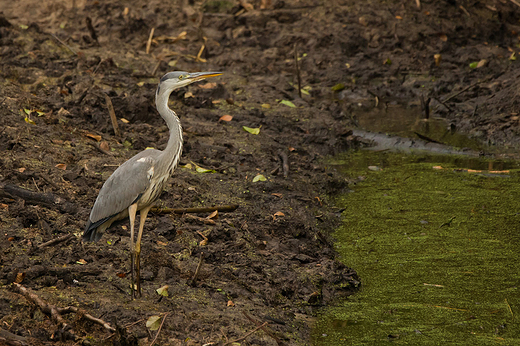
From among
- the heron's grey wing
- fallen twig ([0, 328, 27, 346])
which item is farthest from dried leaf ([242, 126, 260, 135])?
fallen twig ([0, 328, 27, 346])

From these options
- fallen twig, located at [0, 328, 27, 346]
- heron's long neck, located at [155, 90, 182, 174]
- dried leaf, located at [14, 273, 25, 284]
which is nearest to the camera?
fallen twig, located at [0, 328, 27, 346]

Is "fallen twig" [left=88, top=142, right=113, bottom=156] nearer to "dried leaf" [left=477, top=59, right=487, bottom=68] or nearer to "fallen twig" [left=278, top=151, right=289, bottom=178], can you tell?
"fallen twig" [left=278, top=151, right=289, bottom=178]

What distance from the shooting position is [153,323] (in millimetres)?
3947

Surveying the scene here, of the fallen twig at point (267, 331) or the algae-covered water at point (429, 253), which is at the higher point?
the fallen twig at point (267, 331)

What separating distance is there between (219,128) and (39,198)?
365 cm

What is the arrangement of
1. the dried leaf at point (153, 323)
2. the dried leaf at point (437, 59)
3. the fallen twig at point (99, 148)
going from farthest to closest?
the dried leaf at point (437, 59)
the fallen twig at point (99, 148)
the dried leaf at point (153, 323)

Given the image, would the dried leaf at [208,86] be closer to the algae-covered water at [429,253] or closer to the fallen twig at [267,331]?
the algae-covered water at [429,253]

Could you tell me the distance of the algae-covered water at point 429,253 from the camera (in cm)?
450

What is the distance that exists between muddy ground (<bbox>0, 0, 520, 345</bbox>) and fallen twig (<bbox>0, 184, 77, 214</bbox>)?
3 cm

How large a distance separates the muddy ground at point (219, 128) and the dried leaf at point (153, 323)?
1.6 inches

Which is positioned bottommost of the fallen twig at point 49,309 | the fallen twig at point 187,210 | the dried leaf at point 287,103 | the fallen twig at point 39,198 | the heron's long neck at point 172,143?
the dried leaf at point 287,103

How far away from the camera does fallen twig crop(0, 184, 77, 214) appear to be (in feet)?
17.2

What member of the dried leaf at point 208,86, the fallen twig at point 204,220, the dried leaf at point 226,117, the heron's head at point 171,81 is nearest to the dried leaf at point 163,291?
the fallen twig at point 204,220

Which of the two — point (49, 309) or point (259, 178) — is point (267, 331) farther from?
point (259, 178)
